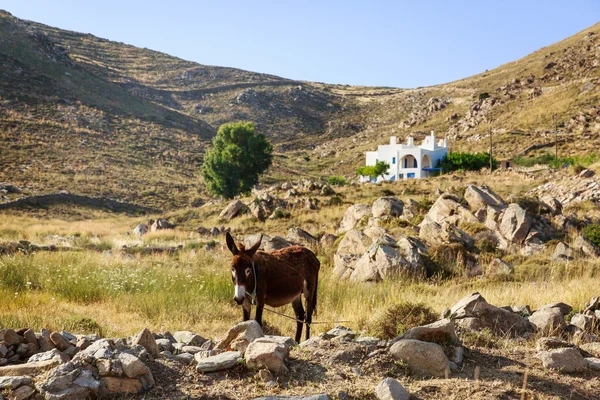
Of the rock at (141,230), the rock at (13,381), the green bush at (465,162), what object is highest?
the green bush at (465,162)

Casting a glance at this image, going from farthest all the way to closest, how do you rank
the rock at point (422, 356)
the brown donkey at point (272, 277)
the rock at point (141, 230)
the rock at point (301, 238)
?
the rock at point (141, 230)
the rock at point (301, 238)
the brown donkey at point (272, 277)
the rock at point (422, 356)

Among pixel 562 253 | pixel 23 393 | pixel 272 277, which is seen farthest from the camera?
pixel 562 253

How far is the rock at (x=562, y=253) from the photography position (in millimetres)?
15375

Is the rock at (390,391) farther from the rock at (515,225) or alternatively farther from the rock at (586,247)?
the rock at (515,225)

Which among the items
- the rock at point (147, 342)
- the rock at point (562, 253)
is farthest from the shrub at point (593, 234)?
the rock at point (147, 342)

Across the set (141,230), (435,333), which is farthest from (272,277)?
(141,230)

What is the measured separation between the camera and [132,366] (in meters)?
4.67

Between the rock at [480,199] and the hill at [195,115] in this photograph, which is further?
the hill at [195,115]

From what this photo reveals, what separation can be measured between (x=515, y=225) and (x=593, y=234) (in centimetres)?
267

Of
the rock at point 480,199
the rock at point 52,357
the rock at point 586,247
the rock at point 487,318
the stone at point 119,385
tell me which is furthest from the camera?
the rock at point 480,199

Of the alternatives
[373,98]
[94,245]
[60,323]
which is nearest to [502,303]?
[60,323]

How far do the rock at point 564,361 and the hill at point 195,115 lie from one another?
54638 mm

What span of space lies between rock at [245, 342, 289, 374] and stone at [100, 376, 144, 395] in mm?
1033

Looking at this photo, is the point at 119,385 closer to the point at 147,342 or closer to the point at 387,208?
the point at 147,342
